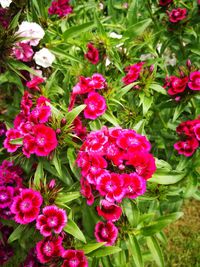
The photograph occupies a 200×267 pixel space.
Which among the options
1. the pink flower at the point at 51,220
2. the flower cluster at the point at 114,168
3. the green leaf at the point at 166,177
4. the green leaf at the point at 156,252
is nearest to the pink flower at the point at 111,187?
the flower cluster at the point at 114,168

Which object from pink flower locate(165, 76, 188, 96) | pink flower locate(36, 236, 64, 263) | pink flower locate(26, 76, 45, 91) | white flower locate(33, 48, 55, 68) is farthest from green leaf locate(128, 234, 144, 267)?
white flower locate(33, 48, 55, 68)

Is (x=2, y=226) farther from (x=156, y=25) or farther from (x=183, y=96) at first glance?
(x=156, y=25)

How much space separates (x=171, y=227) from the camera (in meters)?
3.79

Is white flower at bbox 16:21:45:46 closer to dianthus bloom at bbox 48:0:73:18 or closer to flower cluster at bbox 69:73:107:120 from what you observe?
flower cluster at bbox 69:73:107:120

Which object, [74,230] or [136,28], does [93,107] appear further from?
[136,28]

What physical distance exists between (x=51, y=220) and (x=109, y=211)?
26 cm

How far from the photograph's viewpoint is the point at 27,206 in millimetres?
2035

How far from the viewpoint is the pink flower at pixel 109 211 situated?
1985 millimetres

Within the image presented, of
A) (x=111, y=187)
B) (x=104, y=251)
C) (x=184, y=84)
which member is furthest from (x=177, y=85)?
(x=104, y=251)

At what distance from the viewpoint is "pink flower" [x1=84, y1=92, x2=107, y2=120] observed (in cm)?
231

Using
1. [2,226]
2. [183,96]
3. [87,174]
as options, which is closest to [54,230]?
[87,174]

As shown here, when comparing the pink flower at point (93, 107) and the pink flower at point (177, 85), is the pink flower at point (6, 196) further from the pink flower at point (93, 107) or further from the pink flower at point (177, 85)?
the pink flower at point (177, 85)

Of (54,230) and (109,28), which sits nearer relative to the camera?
(54,230)

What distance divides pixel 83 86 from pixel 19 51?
0.62 metres
